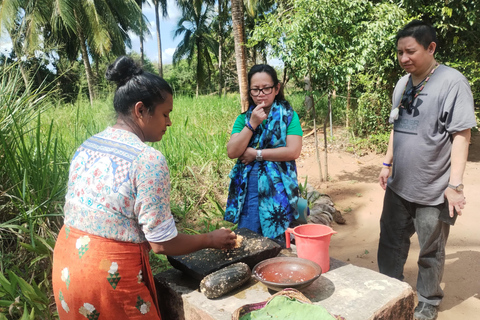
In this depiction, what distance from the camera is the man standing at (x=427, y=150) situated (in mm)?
2039

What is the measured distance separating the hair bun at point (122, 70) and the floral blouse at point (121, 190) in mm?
229

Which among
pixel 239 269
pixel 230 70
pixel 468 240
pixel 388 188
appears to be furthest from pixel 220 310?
pixel 230 70

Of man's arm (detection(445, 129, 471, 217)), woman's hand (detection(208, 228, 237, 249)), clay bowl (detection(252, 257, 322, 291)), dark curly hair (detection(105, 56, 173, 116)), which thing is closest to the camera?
dark curly hair (detection(105, 56, 173, 116))

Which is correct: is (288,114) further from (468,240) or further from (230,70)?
(230,70)

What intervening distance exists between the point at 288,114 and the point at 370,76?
4890 millimetres

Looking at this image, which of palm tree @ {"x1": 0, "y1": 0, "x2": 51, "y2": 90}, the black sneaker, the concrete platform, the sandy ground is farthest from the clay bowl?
palm tree @ {"x1": 0, "y1": 0, "x2": 51, "y2": 90}

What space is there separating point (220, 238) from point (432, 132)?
58.3 inches

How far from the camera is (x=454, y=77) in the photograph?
6.79 ft

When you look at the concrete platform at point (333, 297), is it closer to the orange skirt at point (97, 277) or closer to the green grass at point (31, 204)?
the orange skirt at point (97, 277)

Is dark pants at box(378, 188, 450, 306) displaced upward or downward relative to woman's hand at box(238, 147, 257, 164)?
downward

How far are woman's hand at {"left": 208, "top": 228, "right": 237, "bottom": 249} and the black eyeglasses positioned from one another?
1466 millimetres

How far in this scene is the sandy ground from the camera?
274 centimetres

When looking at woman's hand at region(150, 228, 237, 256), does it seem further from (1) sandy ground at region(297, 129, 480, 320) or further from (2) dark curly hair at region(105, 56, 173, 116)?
(1) sandy ground at region(297, 129, 480, 320)

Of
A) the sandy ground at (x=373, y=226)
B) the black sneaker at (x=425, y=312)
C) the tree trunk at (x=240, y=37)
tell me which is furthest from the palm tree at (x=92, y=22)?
the black sneaker at (x=425, y=312)
